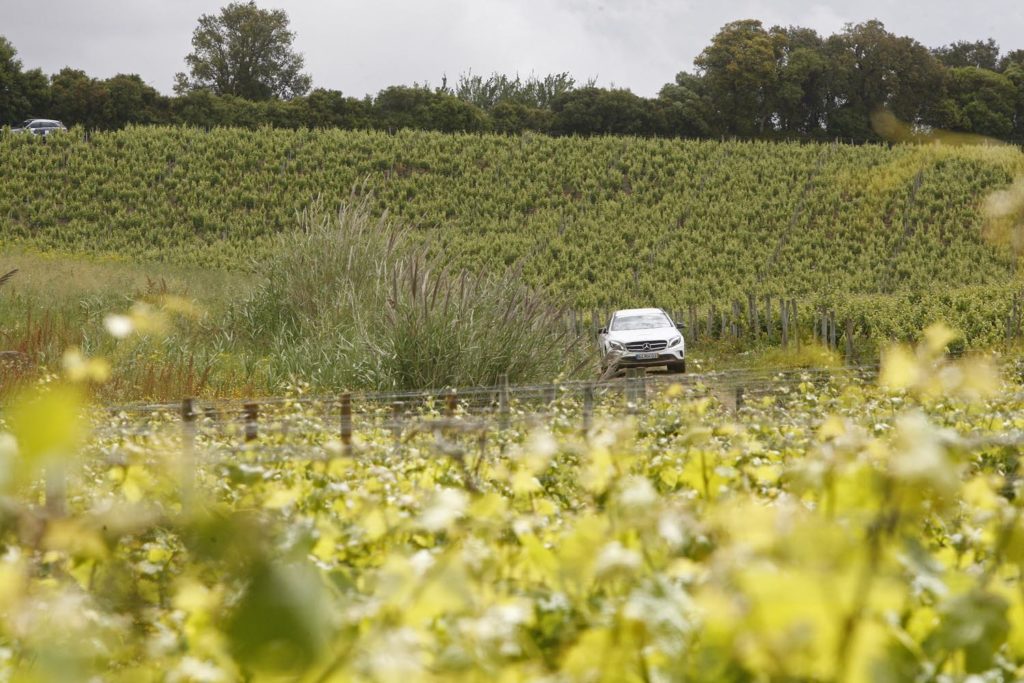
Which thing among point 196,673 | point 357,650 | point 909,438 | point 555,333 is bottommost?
point 555,333

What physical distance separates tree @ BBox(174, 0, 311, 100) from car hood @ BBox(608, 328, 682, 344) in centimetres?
5523

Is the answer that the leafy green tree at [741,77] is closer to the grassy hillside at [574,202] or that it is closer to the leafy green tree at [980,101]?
the leafy green tree at [980,101]

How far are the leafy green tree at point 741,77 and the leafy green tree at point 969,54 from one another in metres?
23.5

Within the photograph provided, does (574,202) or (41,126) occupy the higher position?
(41,126)

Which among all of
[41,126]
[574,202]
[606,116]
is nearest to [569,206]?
[574,202]

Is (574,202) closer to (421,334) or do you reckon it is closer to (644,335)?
(644,335)

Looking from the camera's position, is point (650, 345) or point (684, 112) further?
point (684, 112)

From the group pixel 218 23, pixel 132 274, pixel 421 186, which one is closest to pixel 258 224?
pixel 421 186

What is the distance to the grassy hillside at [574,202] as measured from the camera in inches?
1442

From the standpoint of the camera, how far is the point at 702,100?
63.3 m

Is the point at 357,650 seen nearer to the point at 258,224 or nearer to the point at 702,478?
the point at 702,478

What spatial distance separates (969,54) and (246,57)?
50.3 m

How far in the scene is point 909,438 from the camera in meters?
1.76

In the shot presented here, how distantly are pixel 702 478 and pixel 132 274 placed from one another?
850 inches
